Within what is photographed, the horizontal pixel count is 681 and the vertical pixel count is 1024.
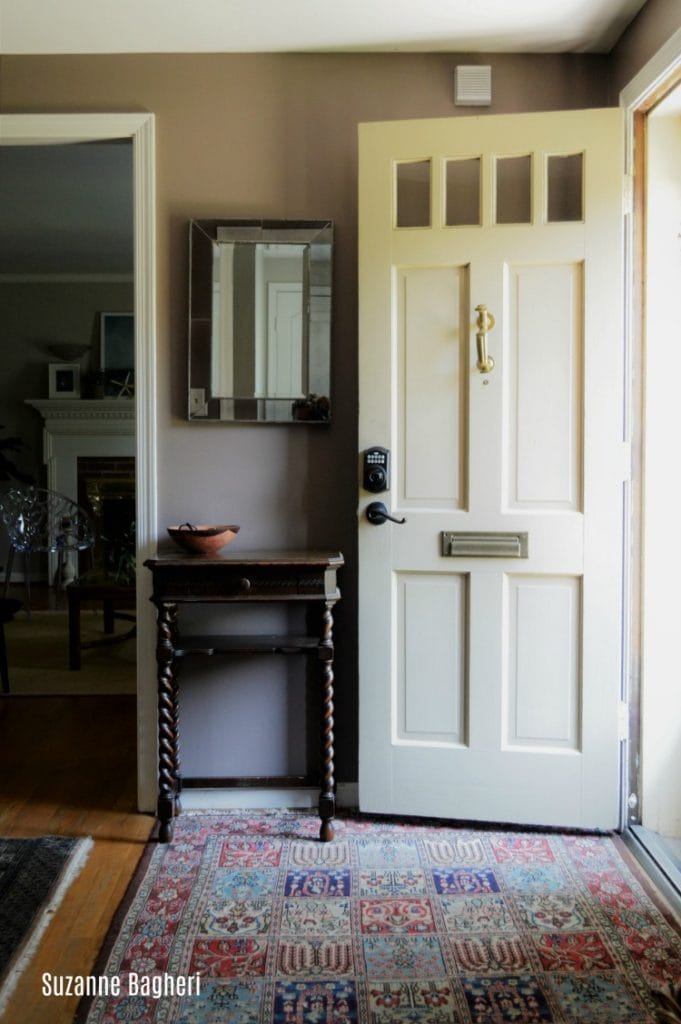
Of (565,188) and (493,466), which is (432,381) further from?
(565,188)

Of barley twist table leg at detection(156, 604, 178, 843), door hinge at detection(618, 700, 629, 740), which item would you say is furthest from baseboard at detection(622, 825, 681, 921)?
barley twist table leg at detection(156, 604, 178, 843)

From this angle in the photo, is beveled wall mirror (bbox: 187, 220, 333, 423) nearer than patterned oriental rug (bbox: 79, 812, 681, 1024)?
No

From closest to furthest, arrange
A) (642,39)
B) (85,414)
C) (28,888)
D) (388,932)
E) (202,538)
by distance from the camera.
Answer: (388,932), (28,888), (642,39), (202,538), (85,414)

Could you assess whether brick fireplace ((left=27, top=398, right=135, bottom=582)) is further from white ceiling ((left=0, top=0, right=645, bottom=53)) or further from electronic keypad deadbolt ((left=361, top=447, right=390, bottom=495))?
electronic keypad deadbolt ((left=361, top=447, right=390, bottom=495))

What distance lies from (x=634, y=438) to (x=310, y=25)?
1.68 meters

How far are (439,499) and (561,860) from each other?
3.79 ft

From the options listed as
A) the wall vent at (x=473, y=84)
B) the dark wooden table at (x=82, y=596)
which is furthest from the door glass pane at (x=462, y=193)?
the dark wooden table at (x=82, y=596)

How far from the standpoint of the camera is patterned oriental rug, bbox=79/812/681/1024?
1562mm

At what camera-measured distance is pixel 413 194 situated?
234 cm

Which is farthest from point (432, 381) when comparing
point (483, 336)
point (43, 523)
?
point (43, 523)

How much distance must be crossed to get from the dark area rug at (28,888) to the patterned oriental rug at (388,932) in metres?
0.21

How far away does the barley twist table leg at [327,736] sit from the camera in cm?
224

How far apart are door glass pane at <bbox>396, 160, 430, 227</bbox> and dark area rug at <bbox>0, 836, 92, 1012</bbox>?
7.38 feet

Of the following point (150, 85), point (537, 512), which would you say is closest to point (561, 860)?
point (537, 512)
